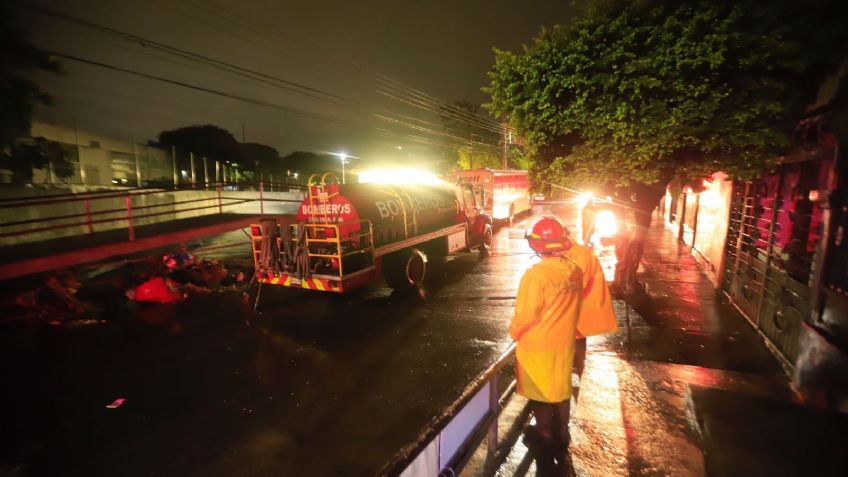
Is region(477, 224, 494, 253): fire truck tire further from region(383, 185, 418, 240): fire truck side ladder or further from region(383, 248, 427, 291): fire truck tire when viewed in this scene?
region(383, 248, 427, 291): fire truck tire

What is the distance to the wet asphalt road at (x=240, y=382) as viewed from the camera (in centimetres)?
349

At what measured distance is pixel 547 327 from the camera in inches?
109

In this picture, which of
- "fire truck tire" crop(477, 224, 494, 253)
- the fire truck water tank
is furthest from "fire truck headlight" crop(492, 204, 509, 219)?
the fire truck water tank

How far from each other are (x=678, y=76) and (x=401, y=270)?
6.35 metres

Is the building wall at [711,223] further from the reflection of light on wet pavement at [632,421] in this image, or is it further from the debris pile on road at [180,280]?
the debris pile on road at [180,280]

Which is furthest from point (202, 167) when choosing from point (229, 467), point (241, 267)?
point (229, 467)

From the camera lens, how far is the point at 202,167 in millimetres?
22906

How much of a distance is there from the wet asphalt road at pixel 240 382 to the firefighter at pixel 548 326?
54.6 inches

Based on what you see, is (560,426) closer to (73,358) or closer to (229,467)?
(229,467)

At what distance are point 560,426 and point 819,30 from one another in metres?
3.59

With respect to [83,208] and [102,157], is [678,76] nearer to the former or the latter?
[83,208]

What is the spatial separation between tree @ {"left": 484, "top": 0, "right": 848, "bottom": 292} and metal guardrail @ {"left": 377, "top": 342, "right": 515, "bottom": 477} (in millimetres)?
2293

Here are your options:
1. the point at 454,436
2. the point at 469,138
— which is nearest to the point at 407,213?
the point at 454,436

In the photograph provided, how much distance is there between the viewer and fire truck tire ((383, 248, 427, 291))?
27.9 feet
